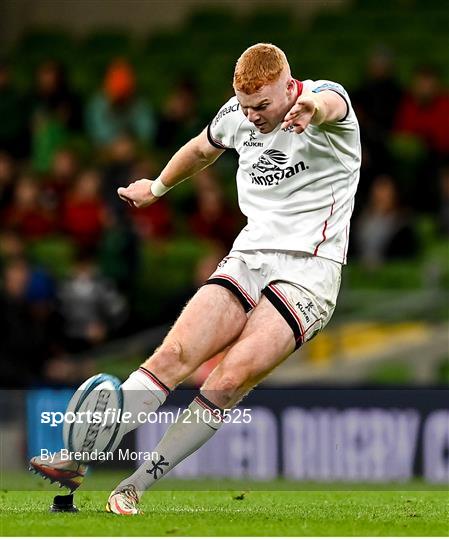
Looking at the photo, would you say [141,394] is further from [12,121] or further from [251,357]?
[12,121]

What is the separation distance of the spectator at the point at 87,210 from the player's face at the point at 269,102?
8.07 meters

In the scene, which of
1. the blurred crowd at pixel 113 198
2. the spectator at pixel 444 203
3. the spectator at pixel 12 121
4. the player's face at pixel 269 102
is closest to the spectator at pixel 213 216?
the blurred crowd at pixel 113 198

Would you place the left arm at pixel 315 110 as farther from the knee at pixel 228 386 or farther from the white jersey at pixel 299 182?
the knee at pixel 228 386

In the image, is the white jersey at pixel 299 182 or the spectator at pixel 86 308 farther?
the spectator at pixel 86 308

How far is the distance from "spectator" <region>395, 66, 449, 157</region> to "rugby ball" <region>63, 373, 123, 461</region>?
29.1ft

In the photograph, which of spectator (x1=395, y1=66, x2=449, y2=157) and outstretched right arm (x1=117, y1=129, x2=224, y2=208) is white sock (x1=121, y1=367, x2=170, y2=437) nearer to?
outstretched right arm (x1=117, y1=129, x2=224, y2=208)

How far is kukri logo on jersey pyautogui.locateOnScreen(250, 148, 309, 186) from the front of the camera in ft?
23.5

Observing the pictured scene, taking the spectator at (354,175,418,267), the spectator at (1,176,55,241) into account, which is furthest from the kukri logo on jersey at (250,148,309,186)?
the spectator at (1,176,55,241)

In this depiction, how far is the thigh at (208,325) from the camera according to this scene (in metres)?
7.00

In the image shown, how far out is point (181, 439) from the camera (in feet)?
22.8

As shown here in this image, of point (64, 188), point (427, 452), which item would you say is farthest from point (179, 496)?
point (64, 188)

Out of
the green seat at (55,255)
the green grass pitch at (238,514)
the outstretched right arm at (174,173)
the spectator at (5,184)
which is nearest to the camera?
the green grass pitch at (238,514)

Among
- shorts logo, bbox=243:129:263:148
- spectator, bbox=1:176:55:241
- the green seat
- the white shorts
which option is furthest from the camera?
spectator, bbox=1:176:55:241

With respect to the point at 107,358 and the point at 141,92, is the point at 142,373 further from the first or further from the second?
the point at 141,92
